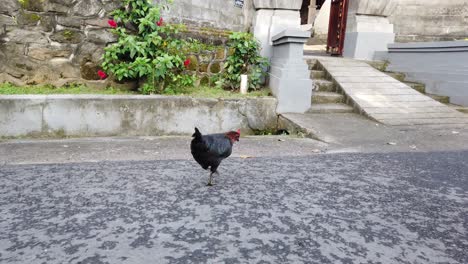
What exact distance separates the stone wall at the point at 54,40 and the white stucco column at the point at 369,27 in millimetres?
5079

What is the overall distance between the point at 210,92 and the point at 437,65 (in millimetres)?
4608

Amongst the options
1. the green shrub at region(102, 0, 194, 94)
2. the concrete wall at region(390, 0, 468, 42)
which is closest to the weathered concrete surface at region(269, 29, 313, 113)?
the green shrub at region(102, 0, 194, 94)

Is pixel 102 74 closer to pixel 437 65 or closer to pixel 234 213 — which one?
pixel 234 213

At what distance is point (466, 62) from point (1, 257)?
24.0 feet

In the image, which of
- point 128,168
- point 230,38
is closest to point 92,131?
point 128,168

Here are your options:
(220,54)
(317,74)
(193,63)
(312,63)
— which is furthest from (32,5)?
(312,63)

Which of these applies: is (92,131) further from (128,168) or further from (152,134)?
(128,168)

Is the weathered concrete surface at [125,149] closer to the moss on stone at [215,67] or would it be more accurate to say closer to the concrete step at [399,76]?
the moss on stone at [215,67]

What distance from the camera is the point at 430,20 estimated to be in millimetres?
8312

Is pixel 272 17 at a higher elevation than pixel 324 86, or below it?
higher

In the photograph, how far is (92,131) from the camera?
4496mm

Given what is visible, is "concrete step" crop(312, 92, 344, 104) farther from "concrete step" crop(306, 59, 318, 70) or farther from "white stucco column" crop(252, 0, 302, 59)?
"white stucco column" crop(252, 0, 302, 59)

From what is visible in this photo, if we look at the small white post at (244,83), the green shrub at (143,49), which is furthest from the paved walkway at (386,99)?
the green shrub at (143,49)

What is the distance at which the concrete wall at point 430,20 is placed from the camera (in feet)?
26.7
